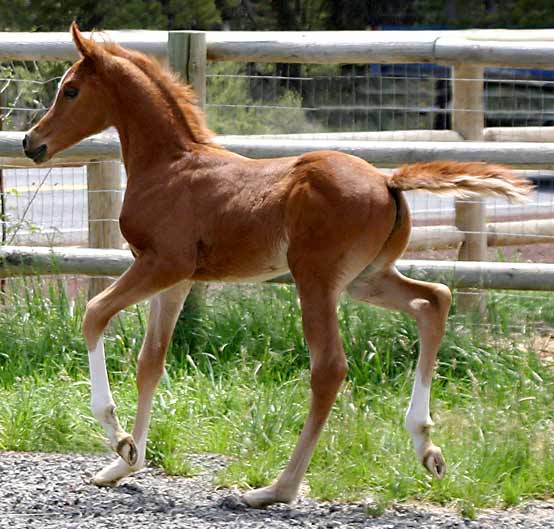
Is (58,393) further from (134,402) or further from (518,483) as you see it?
(518,483)

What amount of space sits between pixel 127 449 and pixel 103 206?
2700 millimetres

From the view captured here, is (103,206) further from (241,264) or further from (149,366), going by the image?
(241,264)

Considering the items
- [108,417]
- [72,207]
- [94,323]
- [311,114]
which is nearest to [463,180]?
[94,323]

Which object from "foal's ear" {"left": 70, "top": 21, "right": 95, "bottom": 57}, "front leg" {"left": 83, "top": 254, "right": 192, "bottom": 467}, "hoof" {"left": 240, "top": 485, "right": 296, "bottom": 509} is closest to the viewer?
"hoof" {"left": 240, "top": 485, "right": 296, "bottom": 509}

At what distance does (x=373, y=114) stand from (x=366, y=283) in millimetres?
13187

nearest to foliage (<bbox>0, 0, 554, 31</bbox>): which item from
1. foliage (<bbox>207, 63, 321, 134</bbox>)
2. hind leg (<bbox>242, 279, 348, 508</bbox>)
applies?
foliage (<bbox>207, 63, 321, 134</bbox>)

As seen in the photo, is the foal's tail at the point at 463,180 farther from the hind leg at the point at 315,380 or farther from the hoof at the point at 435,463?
the hoof at the point at 435,463

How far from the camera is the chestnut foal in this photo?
503 cm

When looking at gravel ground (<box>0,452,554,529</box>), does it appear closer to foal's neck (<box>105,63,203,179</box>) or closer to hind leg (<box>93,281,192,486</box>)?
hind leg (<box>93,281,192,486</box>)

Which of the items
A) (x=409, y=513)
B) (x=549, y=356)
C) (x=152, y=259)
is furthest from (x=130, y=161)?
(x=549, y=356)

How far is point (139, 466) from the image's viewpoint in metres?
5.28

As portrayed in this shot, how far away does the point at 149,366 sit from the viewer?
5516 mm

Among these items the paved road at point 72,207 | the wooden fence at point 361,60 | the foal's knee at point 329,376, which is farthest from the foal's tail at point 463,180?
the paved road at point 72,207

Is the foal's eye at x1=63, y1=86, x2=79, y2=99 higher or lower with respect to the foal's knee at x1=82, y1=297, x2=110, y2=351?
higher
